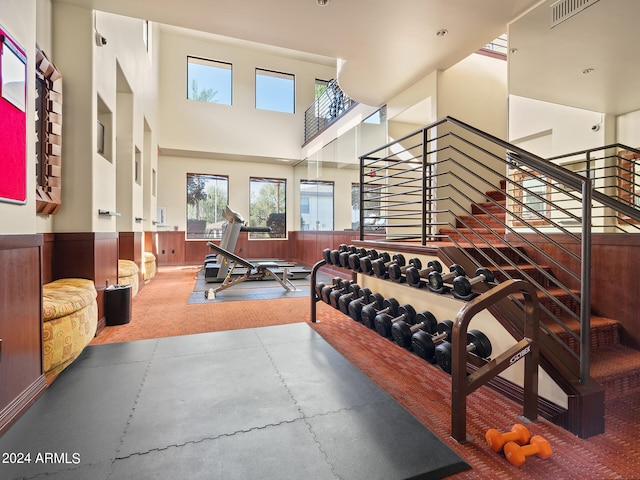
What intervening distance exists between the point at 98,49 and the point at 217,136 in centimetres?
563

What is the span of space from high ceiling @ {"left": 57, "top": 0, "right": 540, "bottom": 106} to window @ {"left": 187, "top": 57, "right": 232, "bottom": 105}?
19.7 ft

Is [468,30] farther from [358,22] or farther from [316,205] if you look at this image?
[316,205]

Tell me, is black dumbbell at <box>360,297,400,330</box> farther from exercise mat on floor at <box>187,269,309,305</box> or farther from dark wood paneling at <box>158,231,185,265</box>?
dark wood paneling at <box>158,231,185,265</box>

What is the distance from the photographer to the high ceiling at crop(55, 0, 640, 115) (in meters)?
2.85

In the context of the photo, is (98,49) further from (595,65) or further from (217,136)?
(217,136)

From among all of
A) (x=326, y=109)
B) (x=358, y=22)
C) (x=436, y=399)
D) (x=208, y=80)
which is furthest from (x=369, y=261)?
(x=208, y=80)

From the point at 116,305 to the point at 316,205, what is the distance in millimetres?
5403

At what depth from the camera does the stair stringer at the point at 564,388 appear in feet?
4.97

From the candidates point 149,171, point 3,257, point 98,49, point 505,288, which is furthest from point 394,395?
point 149,171

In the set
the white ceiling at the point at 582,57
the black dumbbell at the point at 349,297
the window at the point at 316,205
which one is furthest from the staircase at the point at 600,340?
the window at the point at 316,205

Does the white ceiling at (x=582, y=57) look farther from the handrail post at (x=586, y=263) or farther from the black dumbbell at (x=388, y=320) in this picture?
the black dumbbell at (x=388, y=320)

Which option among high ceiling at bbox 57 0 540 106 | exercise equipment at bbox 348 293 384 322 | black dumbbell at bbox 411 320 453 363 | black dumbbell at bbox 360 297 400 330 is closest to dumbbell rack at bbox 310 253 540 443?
black dumbbell at bbox 411 320 453 363

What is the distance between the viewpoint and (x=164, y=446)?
143cm

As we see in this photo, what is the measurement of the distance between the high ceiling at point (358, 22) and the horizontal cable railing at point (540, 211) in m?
1.00
